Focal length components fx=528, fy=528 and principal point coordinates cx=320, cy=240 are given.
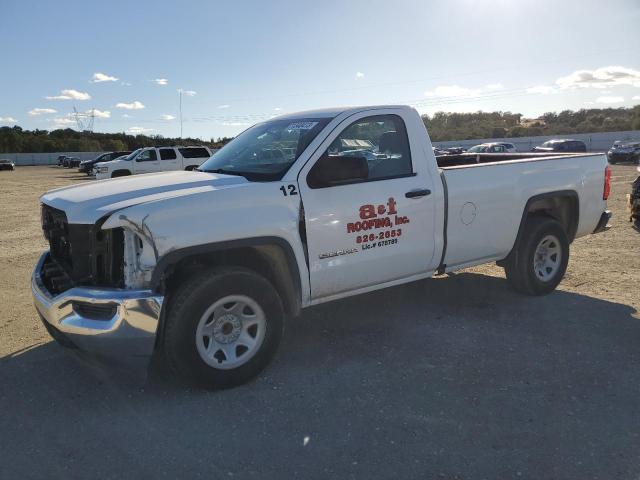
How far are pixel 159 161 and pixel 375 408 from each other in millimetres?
23558

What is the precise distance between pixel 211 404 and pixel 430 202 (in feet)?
7.99

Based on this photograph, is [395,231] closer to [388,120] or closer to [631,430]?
[388,120]

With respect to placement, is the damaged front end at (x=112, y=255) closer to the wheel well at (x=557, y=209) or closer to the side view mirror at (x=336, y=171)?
the side view mirror at (x=336, y=171)

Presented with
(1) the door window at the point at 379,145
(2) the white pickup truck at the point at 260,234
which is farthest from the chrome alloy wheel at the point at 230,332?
(1) the door window at the point at 379,145

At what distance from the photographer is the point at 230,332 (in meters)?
3.77

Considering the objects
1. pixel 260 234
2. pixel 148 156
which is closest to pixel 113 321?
pixel 260 234

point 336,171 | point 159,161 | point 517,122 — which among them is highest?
point 517,122

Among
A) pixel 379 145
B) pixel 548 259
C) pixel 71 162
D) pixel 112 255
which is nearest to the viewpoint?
pixel 112 255

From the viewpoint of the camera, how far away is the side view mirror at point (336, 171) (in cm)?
390

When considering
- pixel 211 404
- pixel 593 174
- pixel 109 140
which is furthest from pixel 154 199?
pixel 109 140

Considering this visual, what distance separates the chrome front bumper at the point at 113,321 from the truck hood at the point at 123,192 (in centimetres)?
49

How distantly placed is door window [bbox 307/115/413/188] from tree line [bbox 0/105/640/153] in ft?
221

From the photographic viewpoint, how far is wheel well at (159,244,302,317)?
373 cm

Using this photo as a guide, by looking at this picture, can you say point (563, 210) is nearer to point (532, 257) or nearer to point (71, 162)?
point (532, 257)
